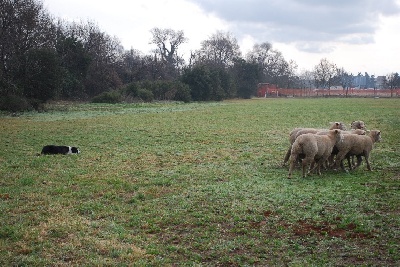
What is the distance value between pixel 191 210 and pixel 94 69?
152 feet

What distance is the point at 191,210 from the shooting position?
847 centimetres

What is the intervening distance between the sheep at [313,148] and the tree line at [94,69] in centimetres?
2691

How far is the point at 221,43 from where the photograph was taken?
9044 cm

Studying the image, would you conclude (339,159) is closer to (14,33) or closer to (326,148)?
(326,148)

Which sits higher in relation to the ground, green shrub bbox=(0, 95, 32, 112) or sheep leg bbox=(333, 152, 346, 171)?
green shrub bbox=(0, 95, 32, 112)

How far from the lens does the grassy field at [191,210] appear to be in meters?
6.34

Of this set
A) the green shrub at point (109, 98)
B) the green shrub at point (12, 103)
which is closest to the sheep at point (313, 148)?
the green shrub at point (12, 103)

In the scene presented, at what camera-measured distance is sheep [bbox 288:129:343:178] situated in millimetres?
10906

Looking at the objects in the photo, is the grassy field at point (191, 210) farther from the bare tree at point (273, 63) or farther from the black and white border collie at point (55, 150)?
the bare tree at point (273, 63)

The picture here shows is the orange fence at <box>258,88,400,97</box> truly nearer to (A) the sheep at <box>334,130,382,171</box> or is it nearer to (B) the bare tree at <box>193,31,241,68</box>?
(B) the bare tree at <box>193,31,241,68</box>

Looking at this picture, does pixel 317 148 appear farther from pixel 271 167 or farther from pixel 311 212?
pixel 311 212

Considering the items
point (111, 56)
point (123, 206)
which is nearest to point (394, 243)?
point (123, 206)

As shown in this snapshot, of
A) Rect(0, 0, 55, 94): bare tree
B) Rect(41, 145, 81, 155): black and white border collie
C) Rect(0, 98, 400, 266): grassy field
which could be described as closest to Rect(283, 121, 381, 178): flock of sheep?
Rect(0, 98, 400, 266): grassy field

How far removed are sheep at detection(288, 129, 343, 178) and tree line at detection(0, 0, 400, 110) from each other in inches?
1059
